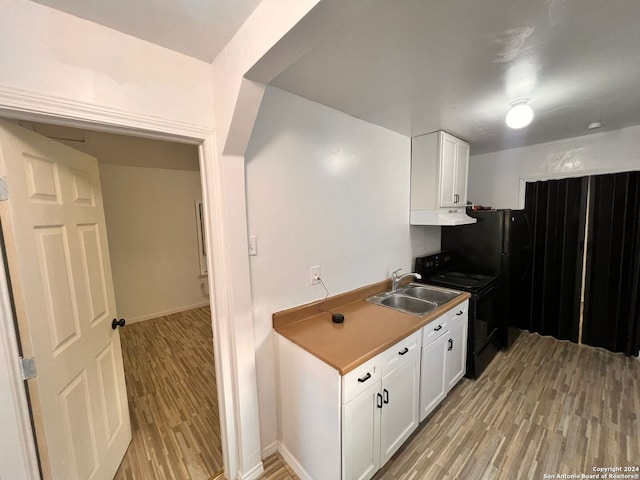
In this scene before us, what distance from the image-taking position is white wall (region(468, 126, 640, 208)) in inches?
98.5

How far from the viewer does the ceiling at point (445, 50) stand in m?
0.94

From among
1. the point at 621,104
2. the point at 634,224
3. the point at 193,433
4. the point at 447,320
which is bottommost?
the point at 193,433

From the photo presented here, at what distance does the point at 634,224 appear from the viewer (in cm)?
248

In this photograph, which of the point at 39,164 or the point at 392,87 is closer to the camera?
the point at 39,164

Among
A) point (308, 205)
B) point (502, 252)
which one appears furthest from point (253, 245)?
point (502, 252)

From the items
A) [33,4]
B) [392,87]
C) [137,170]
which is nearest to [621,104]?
[392,87]

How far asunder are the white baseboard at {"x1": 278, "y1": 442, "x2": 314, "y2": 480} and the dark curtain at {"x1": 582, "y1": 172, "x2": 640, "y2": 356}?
3.45 meters

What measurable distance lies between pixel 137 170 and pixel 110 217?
77cm

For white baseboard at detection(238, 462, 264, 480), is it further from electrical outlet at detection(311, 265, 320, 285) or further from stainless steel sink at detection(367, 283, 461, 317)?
stainless steel sink at detection(367, 283, 461, 317)

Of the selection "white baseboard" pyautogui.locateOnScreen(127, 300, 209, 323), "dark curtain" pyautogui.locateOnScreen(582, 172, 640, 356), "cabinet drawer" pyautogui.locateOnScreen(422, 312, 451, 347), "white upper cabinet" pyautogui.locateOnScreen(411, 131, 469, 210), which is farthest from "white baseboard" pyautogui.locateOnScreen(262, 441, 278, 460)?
"dark curtain" pyautogui.locateOnScreen(582, 172, 640, 356)

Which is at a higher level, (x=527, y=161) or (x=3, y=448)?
(x=527, y=161)

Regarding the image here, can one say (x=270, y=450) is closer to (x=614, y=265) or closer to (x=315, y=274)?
(x=315, y=274)

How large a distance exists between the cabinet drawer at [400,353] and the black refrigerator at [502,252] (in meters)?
1.64

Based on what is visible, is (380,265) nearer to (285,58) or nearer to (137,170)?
(285,58)
